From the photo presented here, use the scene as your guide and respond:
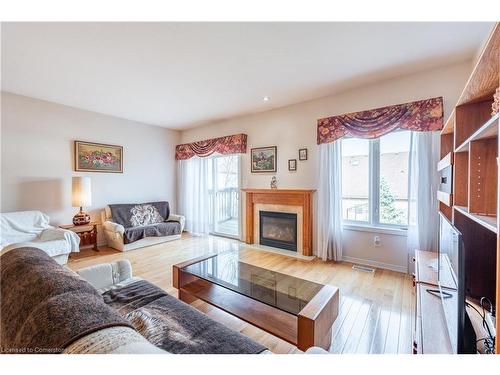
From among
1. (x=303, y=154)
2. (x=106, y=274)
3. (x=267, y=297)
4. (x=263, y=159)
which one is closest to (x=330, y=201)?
(x=303, y=154)

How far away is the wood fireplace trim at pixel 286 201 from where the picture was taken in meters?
3.46

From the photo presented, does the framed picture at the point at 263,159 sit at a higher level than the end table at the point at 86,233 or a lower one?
higher

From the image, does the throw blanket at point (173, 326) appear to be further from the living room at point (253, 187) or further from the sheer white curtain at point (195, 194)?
the sheer white curtain at point (195, 194)

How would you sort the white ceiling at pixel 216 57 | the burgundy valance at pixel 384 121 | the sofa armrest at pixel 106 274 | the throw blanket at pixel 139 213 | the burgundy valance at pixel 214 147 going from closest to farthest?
the sofa armrest at pixel 106 274 < the white ceiling at pixel 216 57 < the burgundy valance at pixel 384 121 < the throw blanket at pixel 139 213 < the burgundy valance at pixel 214 147

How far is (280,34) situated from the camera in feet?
6.31

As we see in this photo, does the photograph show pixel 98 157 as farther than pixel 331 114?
Yes

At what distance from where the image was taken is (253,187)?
4.22m

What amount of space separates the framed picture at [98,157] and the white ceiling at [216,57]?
2.80 ft

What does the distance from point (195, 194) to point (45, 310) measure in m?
4.40

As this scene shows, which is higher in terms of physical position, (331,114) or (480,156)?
(331,114)

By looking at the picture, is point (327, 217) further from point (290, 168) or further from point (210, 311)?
point (210, 311)

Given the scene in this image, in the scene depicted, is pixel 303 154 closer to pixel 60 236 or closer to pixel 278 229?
pixel 278 229

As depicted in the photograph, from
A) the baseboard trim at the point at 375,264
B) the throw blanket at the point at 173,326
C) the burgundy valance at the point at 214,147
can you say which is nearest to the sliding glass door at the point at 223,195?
the burgundy valance at the point at 214,147

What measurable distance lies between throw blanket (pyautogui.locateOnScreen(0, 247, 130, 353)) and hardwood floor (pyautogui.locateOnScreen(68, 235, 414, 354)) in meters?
1.27
